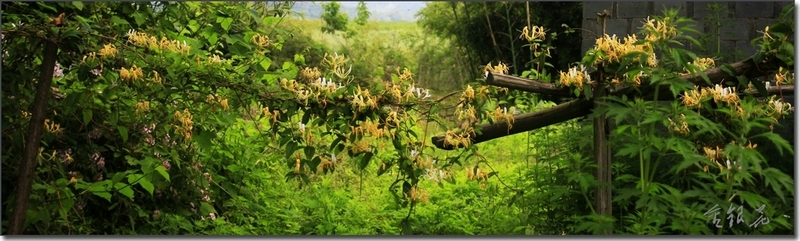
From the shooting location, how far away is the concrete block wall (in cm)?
475

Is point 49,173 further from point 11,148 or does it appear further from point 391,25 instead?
point 391,25

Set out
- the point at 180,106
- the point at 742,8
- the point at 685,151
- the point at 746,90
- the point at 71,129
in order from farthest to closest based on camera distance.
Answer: the point at 742,8
the point at 71,129
the point at 180,106
the point at 746,90
the point at 685,151

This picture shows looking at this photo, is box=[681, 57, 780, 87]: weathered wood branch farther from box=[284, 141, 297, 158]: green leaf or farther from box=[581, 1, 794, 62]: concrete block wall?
box=[581, 1, 794, 62]: concrete block wall

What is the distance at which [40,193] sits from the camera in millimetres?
3674

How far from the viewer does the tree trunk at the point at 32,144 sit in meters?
3.52

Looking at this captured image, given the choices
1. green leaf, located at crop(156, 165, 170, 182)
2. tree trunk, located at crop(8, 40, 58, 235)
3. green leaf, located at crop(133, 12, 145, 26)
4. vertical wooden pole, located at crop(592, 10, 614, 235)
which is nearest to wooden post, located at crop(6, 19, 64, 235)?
tree trunk, located at crop(8, 40, 58, 235)

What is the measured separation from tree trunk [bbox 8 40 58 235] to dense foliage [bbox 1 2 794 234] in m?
0.04

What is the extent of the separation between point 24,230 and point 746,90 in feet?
8.32

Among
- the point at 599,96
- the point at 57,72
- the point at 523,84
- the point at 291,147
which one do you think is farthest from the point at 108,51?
the point at 599,96

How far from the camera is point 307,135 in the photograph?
338 centimetres

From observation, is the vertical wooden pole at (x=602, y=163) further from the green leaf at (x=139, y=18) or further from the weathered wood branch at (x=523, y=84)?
the green leaf at (x=139, y=18)

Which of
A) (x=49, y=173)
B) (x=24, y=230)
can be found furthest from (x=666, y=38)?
(x=24, y=230)

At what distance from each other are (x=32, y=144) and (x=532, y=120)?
1.60 m

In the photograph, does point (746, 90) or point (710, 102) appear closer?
point (710, 102)
